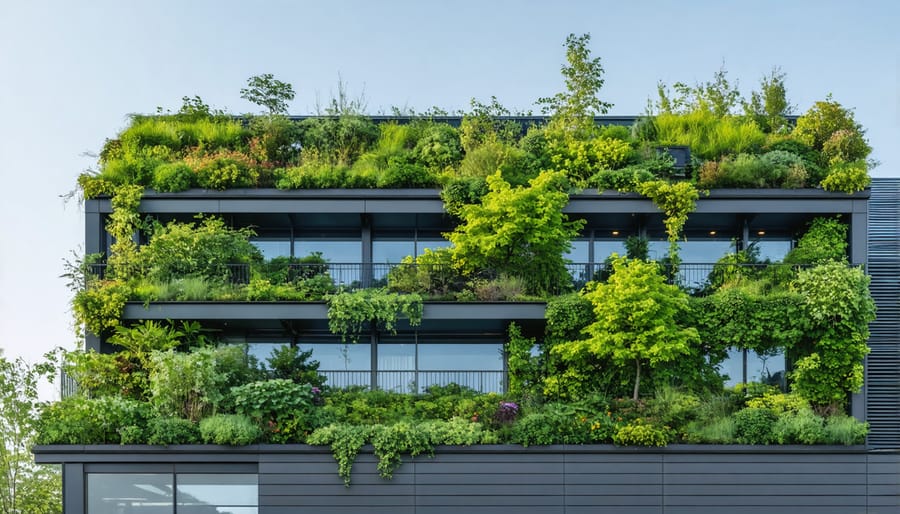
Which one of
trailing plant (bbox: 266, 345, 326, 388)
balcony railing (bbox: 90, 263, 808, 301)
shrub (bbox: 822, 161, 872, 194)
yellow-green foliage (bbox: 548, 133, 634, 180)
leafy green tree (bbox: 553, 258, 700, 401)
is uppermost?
yellow-green foliage (bbox: 548, 133, 634, 180)

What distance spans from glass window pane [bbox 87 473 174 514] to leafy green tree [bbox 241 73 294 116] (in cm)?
1128

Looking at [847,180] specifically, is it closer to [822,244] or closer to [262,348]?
[822,244]

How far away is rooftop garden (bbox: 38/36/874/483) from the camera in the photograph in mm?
19422

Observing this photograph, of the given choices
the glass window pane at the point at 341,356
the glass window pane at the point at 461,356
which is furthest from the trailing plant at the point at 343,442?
the glass window pane at the point at 461,356

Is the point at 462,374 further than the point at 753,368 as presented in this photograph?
Yes

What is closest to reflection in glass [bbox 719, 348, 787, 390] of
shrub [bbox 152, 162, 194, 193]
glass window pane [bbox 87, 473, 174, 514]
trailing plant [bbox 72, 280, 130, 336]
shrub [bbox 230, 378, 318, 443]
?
shrub [bbox 230, 378, 318, 443]

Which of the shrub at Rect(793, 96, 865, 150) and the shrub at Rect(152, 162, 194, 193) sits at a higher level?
the shrub at Rect(793, 96, 865, 150)

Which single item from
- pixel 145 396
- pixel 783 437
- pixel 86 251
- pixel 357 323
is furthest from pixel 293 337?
pixel 783 437

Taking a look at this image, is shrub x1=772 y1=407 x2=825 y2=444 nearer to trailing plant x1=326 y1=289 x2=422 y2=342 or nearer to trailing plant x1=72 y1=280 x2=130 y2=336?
trailing plant x1=326 y1=289 x2=422 y2=342

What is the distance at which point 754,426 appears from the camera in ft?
63.5

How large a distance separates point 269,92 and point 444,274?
27.3 ft

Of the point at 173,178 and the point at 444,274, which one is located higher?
the point at 173,178

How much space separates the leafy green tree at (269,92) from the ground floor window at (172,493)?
11155 mm

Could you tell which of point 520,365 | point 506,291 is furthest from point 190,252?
Result: point 520,365
